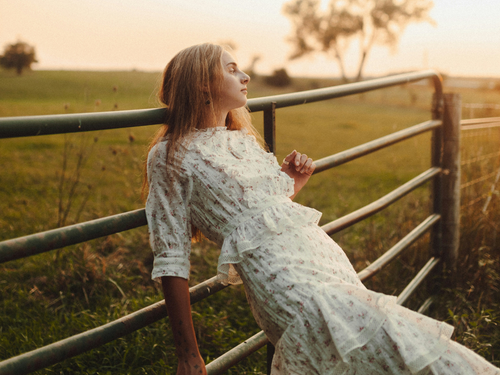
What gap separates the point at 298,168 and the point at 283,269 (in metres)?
0.47

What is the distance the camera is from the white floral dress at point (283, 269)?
3.59 feet

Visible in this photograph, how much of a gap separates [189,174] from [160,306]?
36 centimetres

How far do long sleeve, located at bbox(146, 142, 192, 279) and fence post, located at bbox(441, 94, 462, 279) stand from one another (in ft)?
6.95

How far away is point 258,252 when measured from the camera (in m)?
1.19

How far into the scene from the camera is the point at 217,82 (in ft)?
4.55

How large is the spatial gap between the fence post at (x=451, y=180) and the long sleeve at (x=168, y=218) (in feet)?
6.95

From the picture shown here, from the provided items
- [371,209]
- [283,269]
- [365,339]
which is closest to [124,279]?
[371,209]

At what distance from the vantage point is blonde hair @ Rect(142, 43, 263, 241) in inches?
51.9

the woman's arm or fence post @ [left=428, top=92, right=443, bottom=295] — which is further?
fence post @ [left=428, top=92, right=443, bottom=295]

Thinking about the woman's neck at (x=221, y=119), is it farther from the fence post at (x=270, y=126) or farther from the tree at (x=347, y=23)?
the tree at (x=347, y=23)

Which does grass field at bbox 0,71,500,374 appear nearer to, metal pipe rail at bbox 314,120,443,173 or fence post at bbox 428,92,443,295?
fence post at bbox 428,92,443,295

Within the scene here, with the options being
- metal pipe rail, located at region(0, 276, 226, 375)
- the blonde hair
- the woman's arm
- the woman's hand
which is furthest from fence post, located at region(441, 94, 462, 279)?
the woman's arm

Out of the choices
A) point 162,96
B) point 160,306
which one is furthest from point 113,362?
point 162,96

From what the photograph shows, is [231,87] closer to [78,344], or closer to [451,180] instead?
[78,344]
